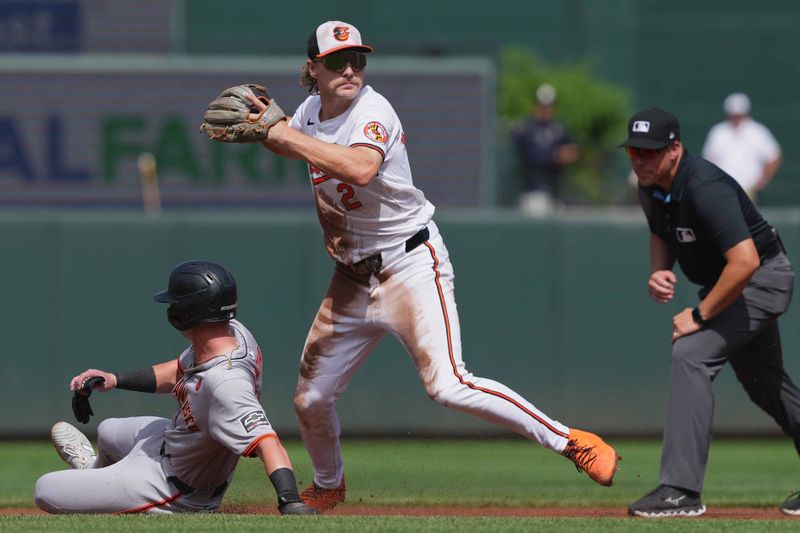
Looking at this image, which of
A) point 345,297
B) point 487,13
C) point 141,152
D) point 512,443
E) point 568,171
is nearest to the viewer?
point 345,297

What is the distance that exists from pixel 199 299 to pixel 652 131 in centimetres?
206

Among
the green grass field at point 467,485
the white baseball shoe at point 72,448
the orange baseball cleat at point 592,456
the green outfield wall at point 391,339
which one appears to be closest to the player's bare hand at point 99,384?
the white baseball shoe at point 72,448

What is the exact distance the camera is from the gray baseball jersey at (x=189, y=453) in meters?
5.10

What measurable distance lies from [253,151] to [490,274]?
2.53 m

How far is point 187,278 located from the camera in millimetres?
5324

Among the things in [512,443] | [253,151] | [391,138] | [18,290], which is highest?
[391,138]

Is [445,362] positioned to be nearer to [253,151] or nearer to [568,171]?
[253,151]

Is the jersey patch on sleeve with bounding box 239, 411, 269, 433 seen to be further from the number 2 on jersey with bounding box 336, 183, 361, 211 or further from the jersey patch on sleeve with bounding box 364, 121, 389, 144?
the jersey patch on sleeve with bounding box 364, 121, 389, 144

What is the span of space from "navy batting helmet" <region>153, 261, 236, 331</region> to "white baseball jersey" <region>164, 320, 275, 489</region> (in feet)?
0.54

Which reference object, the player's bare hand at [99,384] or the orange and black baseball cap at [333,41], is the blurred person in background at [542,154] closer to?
A: the orange and black baseball cap at [333,41]

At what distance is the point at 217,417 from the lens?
5109 mm

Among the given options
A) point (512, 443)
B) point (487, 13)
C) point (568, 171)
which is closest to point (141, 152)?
Result: point (512, 443)

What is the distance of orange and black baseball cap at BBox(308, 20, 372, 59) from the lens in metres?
5.48

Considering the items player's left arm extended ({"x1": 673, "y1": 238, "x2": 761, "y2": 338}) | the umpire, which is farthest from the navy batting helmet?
player's left arm extended ({"x1": 673, "y1": 238, "x2": 761, "y2": 338})
